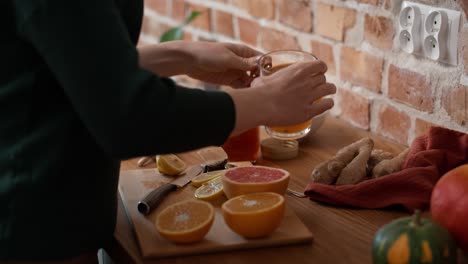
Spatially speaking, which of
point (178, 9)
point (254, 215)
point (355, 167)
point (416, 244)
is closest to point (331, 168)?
point (355, 167)

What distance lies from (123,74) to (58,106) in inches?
7.1

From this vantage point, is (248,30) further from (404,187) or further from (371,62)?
(404,187)

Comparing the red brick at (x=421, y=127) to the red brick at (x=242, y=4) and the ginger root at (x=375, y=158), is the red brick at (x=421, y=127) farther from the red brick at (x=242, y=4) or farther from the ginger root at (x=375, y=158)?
the red brick at (x=242, y=4)

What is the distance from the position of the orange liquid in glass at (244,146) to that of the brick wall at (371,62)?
1.09 ft

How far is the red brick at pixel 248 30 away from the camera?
6.69ft

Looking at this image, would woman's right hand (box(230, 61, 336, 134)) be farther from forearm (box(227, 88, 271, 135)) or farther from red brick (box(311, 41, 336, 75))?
red brick (box(311, 41, 336, 75))

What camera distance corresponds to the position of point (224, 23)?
2.18 m

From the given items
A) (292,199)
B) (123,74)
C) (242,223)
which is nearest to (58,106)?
(123,74)

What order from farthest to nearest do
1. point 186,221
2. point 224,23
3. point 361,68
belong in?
point 224,23 < point 361,68 < point 186,221

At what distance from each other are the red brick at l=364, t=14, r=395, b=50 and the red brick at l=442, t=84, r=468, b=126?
0.19 m

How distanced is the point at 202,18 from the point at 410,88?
906 millimetres

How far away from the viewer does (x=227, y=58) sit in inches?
53.2

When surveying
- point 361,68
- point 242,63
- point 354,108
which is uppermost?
point 242,63

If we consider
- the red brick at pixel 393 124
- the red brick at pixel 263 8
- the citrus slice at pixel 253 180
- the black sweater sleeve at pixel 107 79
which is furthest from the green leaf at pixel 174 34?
the black sweater sleeve at pixel 107 79
